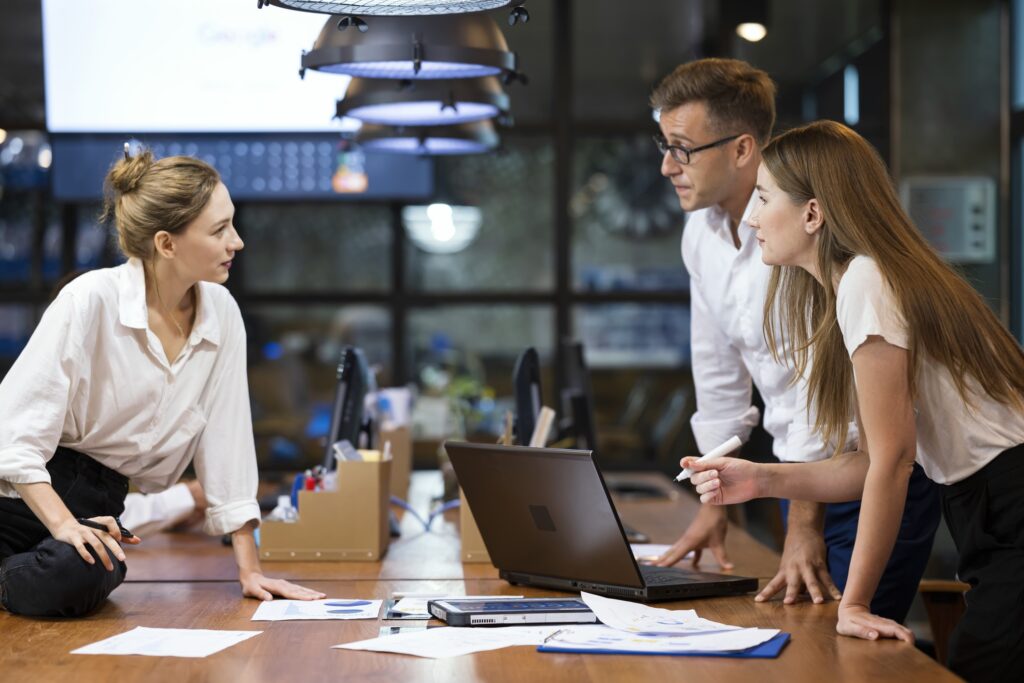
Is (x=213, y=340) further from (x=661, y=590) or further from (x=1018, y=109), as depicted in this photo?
(x=1018, y=109)

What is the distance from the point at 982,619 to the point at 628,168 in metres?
4.38

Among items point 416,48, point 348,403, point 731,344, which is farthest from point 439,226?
point 731,344

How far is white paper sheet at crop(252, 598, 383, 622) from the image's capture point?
1.92m

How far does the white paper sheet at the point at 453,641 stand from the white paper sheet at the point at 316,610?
0.62ft

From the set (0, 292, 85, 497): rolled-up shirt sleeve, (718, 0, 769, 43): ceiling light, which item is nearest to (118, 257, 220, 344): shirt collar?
(0, 292, 85, 497): rolled-up shirt sleeve

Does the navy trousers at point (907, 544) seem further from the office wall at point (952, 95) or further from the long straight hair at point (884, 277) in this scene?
the office wall at point (952, 95)

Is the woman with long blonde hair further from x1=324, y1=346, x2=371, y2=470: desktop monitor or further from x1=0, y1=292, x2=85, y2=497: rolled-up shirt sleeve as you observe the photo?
x1=324, y1=346, x2=371, y2=470: desktop monitor

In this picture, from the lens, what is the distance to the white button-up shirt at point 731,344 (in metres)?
2.51

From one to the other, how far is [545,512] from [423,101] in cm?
155

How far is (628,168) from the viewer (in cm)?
598

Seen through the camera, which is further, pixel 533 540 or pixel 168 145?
pixel 168 145

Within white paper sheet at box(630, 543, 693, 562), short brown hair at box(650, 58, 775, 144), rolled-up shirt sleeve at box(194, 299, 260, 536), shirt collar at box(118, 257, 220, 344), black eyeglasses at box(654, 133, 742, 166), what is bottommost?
white paper sheet at box(630, 543, 693, 562)

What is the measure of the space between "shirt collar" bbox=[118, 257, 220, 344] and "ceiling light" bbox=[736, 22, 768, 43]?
4.02 metres

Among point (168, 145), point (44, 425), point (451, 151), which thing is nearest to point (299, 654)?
point (44, 425)
